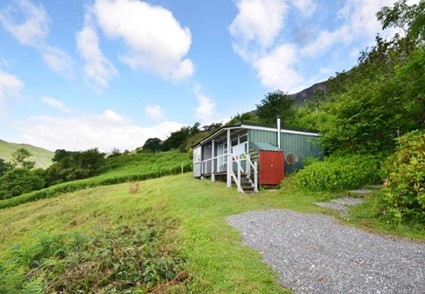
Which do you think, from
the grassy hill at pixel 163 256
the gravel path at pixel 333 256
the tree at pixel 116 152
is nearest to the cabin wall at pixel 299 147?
the grassy hill at pixel 163 256

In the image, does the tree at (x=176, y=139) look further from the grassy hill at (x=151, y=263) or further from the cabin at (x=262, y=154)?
the grassy hill at (x=151, y=263)

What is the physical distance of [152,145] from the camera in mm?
46062

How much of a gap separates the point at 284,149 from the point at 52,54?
12.2 metres

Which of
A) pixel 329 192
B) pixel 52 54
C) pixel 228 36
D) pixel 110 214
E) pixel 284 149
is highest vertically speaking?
pixel 228 36

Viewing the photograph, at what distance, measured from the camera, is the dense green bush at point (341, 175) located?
30.5ft

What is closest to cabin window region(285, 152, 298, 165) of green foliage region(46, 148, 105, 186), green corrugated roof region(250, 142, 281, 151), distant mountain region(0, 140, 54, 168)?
green corrugated roof region(250, 142, 281, 151)

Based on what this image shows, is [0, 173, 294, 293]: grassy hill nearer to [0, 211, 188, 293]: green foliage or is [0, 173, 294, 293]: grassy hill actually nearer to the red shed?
[0, 211, 188, 293]: green foliage

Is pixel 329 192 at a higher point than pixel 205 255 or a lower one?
higher

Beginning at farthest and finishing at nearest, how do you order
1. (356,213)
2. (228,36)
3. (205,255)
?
1. (228,36)
2. (356,213)
3. (205,255)

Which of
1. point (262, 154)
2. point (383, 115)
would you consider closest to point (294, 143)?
point (262, 154)

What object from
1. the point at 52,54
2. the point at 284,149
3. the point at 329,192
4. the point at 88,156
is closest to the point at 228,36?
the point at 284,149

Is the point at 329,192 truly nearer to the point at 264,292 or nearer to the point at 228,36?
Answer: the point at 264,292

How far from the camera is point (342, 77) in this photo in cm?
2788

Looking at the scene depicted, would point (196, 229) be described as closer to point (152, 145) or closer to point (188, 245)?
point (188, 245)
